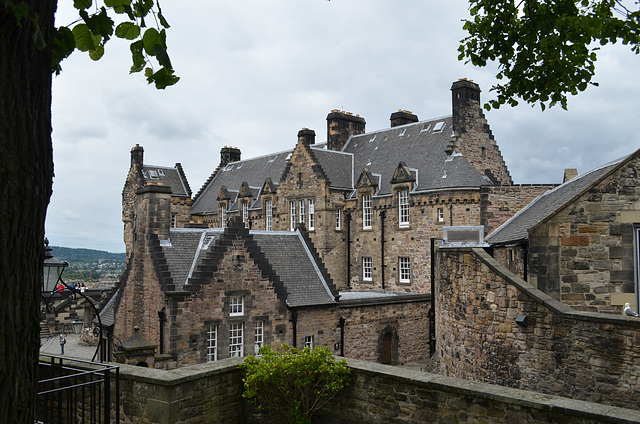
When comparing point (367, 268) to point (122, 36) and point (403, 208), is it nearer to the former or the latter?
point (403, 208)

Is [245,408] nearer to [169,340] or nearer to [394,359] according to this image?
[169,340]

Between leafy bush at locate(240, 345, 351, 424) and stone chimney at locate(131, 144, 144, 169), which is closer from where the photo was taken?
leafy bush at locate(240, 345, 351, 424)

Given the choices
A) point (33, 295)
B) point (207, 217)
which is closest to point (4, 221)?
point (33, 295)

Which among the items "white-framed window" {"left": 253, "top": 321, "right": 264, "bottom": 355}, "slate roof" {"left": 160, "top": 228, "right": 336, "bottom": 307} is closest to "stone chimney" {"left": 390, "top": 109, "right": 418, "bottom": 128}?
"slate roof" {"left": 160, "top": 228, "right": 336, "bottom": 307}

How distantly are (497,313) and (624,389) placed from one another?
2747mm

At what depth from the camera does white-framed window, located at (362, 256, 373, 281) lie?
3650 centimetres

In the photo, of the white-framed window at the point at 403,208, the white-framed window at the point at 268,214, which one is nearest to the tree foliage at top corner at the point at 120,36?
the white-framed window at the point at 403,208

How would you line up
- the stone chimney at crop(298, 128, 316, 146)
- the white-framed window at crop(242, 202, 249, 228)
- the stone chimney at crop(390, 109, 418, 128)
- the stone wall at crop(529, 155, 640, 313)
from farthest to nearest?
the white-framed window at crop(242, 202, 249, 228), the stone chimney at crop(298, 128, 316, 146), the stone chimney at crop(390, 109, 418, 128), the stone wall at crop(529, 155, 640, 313)

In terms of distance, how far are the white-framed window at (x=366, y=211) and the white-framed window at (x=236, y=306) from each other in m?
16.2

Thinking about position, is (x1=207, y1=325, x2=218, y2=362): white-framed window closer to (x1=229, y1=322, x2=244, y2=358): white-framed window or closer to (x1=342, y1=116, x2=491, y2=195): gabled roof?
(x1=229, y1=322, x2=244, y2=358): white-framed window

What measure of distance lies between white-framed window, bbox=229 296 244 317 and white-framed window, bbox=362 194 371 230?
1622cm

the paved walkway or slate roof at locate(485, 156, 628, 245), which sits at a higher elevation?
slate roof at locate(485, 156, 628, 245)

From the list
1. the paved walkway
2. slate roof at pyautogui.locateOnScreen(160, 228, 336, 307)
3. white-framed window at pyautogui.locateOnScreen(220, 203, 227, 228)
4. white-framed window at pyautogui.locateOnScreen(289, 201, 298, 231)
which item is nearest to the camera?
slate roof at pyautogui.locateOnScreen(160, 228, 336, 307)

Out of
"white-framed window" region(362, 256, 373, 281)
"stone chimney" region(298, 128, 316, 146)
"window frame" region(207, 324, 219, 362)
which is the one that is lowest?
"window frame" region(207, 324, 219, 362)
